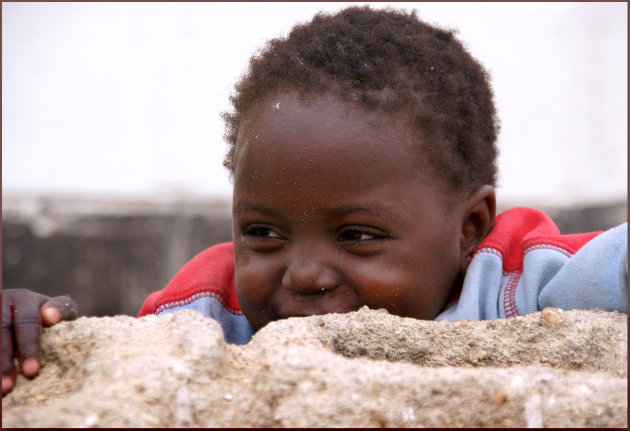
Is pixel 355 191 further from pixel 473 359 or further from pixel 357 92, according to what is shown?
pixel 473 359

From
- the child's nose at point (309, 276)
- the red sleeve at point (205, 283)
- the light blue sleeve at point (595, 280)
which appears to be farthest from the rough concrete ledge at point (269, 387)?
the red sleeve at point (205, 283)

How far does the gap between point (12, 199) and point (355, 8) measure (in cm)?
326

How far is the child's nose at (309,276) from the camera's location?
1.85 meters

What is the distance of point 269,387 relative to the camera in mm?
1083

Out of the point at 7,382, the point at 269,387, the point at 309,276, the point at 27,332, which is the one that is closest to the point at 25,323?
the point at 27,332

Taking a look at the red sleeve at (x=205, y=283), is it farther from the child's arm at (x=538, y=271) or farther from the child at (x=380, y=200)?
the child's arm at (x=538, y=271)

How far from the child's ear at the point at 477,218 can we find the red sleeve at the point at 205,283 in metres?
0.84

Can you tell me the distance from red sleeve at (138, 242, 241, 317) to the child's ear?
845 millimetres

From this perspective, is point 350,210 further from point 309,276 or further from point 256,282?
point 256,282

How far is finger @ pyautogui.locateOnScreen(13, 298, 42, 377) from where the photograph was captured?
51.9 inches

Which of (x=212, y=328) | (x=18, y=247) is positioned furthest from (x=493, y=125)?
(x=18, y=247)

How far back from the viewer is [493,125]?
7.95ft

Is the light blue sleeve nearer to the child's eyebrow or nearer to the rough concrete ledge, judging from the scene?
the rough concrete ledge

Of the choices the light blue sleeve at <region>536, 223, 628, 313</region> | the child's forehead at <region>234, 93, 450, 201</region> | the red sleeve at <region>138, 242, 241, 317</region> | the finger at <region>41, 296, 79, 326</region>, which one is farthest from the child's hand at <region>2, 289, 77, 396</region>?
the light blue sleeve at <region>536, 223, 628, 313</region>
